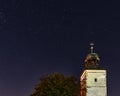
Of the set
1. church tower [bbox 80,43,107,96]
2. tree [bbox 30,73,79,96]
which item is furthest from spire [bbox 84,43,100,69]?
tree [bbox 30,73,79,96]

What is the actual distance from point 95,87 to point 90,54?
18.8 ft

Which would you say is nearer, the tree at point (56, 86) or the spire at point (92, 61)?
the tree at point (56, 86)

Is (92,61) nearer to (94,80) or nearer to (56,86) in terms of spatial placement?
(94,80)

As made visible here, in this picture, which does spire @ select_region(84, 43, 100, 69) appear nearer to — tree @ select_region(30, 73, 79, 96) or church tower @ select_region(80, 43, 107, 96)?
church tower @ select_region(80, 43, 107, 96)

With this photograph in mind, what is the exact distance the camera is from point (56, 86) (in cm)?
9731

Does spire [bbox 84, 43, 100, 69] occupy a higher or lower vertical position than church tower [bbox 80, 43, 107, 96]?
higher

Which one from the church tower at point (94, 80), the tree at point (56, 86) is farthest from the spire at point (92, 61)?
the tree at point (56, 86)

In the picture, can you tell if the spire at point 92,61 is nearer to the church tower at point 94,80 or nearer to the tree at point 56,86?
the church tower at point 94,80

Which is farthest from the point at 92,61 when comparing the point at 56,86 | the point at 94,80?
the point at 56,86

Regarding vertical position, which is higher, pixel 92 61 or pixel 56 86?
pixel 92 61

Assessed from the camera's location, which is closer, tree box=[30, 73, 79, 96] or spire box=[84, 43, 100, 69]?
tree box=[30, 73, 79, 96]

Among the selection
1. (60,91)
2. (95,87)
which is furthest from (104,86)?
(60,91)

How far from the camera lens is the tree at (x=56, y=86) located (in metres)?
96.8

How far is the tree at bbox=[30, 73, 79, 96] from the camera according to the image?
96.8 m
